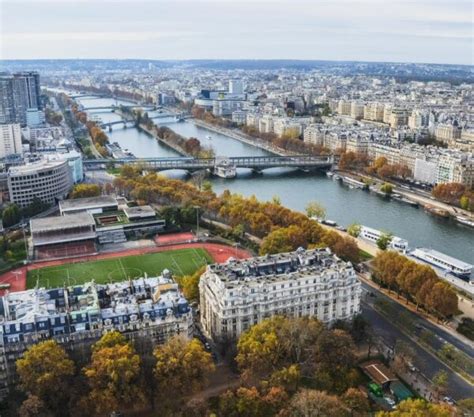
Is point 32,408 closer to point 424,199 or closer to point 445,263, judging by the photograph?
point 445,263

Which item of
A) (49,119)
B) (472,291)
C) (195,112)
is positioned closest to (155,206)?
(472,291)

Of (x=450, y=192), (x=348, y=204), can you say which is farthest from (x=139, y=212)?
(x=450, y=192)

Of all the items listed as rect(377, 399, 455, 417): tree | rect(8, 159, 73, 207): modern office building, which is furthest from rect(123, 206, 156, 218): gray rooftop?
rect(377, 399, 455, 417): tree

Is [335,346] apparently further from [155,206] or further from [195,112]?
[195,112]

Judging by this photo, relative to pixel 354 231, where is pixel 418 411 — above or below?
above

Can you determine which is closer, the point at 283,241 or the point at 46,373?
the point at 46,373

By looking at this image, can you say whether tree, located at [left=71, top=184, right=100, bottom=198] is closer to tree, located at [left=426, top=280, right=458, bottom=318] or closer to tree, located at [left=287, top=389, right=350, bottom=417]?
tree, located at [left=426, top=280, right=458, bottom=318]

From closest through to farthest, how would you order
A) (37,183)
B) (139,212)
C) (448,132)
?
(139,212)
(37,183)
(448,132)

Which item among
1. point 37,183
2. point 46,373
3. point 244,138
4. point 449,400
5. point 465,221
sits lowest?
point 449,400
